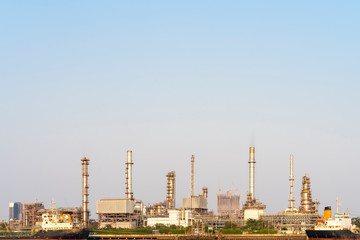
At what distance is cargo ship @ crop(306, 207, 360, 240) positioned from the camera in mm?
135250

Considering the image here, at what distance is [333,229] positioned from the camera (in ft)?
448

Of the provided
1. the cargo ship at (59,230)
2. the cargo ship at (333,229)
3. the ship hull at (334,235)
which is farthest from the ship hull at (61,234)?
the ship hull at (334,235)

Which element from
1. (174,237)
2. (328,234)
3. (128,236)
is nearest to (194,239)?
(174,237)

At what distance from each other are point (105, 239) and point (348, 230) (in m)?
70.9

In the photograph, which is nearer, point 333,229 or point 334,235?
point 334,235

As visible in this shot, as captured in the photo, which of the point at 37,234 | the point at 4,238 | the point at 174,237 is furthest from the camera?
the point at 174,237

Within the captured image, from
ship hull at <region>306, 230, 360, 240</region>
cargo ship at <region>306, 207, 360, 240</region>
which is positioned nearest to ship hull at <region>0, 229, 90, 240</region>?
cargo ship at <region>306, 207, 360, 240</region>

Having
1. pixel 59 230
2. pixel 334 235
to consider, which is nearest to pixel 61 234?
pixel 59 230

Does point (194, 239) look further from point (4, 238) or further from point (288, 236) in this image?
point (4, 238)

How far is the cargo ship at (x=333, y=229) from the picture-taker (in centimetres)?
13525

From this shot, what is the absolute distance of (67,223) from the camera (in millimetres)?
143375

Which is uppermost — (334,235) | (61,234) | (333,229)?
(333,229)

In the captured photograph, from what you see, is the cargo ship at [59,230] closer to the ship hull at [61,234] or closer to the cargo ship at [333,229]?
the ship hull at [61,234]

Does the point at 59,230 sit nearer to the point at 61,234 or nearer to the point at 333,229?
the point at 61,234
